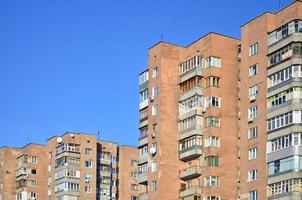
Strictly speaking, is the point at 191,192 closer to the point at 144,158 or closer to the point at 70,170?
the point at 144,158

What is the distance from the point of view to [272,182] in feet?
228

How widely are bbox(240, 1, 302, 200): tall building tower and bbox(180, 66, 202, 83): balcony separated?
6152 mm

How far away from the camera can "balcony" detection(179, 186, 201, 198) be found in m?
78.7

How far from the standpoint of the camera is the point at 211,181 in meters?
78.1

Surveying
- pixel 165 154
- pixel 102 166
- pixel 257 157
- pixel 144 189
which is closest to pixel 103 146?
pixel 102 166

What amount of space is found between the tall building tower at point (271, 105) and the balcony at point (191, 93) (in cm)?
603

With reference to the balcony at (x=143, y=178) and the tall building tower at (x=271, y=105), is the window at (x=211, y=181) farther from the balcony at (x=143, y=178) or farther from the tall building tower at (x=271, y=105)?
the balcony at (x=143, y=178)

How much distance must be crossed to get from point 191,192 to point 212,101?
34.3 feet

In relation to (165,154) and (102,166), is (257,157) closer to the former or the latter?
(165,154)

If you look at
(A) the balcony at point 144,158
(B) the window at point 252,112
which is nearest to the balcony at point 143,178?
(A) the balcony at point 144,158

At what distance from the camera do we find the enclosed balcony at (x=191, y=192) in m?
78.7

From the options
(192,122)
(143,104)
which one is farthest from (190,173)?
(143,104)

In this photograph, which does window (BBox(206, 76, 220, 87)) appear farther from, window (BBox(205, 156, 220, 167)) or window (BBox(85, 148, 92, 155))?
window (BBox(85, 148, 92, 155))

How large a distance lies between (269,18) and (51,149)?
5826 cm
